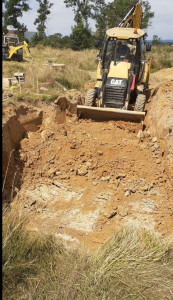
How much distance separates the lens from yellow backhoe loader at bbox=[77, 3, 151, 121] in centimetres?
803

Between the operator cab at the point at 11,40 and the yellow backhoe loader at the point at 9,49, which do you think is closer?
the yellow backhoe loader at the point at 9,49

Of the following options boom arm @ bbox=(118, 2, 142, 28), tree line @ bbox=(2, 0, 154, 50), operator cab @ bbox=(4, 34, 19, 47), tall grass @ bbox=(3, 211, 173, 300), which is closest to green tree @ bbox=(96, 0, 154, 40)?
tree line @ bbox=(2, 0, 154, 50)

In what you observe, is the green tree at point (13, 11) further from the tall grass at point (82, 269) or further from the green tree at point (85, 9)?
the tall grass at point (82, 269)

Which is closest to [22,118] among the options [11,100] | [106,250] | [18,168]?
[11,100]

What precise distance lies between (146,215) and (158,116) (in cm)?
317

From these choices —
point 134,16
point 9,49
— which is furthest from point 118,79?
point 9,49

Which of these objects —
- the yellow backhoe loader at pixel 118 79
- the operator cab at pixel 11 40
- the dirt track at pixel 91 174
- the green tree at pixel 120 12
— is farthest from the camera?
the green tree at pixel 120 12

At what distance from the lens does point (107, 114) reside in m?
8.01

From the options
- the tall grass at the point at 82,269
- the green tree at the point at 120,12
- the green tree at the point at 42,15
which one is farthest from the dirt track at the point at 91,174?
the green tree at the point at 42,15

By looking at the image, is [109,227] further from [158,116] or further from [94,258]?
[158,116]

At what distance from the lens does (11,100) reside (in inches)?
284

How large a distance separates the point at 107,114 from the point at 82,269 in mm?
5185

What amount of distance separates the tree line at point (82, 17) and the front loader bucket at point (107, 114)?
72.9 ft

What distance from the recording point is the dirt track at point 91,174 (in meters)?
5.08
